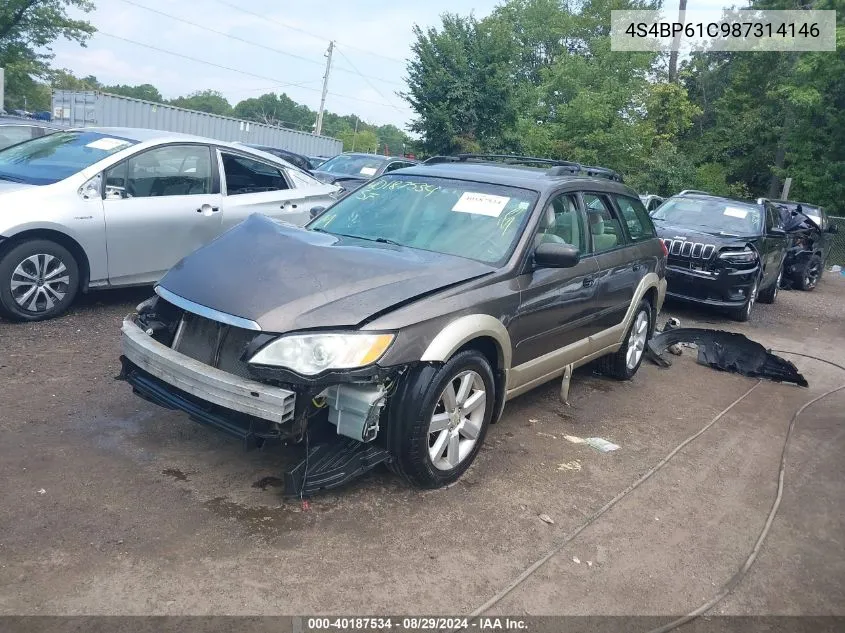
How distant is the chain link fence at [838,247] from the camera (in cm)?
2147

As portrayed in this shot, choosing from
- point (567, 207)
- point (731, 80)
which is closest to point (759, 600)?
point (567, 207)

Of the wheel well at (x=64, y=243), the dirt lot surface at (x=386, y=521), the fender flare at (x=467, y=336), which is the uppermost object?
the fender flare at (x=467, y=336)

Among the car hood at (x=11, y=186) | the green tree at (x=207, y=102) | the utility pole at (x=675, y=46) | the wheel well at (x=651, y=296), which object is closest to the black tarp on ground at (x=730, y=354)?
the wheel well at (x=651, y=296)

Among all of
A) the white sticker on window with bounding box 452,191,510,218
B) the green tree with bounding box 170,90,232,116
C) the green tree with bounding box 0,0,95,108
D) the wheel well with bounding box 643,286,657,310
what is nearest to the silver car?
the white sticker on window with bounding box 452,191,510,218

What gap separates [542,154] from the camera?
2328 centimetres

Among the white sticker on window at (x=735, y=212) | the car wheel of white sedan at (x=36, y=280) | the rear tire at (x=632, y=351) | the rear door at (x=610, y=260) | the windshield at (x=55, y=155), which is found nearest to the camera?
the rear door at (x=610, y=260)

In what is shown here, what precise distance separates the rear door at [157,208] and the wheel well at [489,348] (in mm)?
3683

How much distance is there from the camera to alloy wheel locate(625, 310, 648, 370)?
6410 mm

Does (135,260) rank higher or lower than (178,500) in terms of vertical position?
higher

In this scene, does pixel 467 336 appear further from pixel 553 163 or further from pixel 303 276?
pixel 553 163

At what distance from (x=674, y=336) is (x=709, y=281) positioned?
2.32 meters

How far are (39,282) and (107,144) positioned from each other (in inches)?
56.8

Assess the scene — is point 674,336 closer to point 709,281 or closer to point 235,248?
point 709,281

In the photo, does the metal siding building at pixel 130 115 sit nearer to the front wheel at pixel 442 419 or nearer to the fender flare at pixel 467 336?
the fender flare at pixel 467 336
